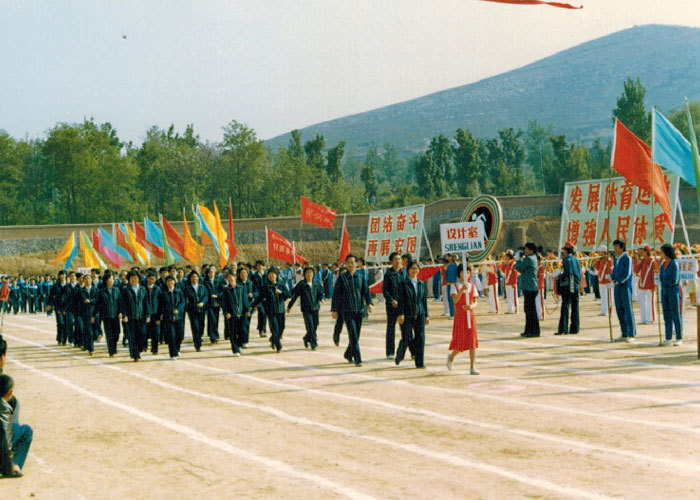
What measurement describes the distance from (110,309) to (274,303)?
3.83 metres

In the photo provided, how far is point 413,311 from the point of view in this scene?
47.6 feet

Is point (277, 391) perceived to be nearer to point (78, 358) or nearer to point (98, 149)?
point (78, 358)

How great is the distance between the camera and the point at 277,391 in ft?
41.8

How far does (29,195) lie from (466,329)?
3395 inches

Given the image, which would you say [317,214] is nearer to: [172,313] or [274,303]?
[274,303]

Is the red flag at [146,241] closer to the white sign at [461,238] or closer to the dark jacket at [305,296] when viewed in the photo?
the dark jacket at [305,296]

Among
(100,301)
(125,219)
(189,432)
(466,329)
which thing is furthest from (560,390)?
(125,219)

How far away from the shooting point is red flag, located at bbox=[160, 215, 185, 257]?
3243 cm

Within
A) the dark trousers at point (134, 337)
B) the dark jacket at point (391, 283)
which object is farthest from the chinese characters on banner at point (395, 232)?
the dark jacket at point (391, 283)

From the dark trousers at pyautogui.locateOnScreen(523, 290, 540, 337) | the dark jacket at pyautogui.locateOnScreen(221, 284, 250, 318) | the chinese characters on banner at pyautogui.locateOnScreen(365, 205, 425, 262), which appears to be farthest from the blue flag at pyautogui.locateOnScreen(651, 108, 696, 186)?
the chinese characters on banner at pyautogui.locateOnScreen(365, 205, 425, 262)

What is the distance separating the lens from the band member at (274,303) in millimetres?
18531

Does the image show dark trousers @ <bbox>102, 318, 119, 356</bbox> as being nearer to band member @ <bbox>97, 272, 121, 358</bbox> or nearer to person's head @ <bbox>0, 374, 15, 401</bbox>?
band member @ <bbox>97, 272, 121, 358</bbox>

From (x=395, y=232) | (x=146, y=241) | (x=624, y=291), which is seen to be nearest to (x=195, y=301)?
(x=624, y=291)

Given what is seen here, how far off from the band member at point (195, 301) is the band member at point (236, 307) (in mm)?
950
